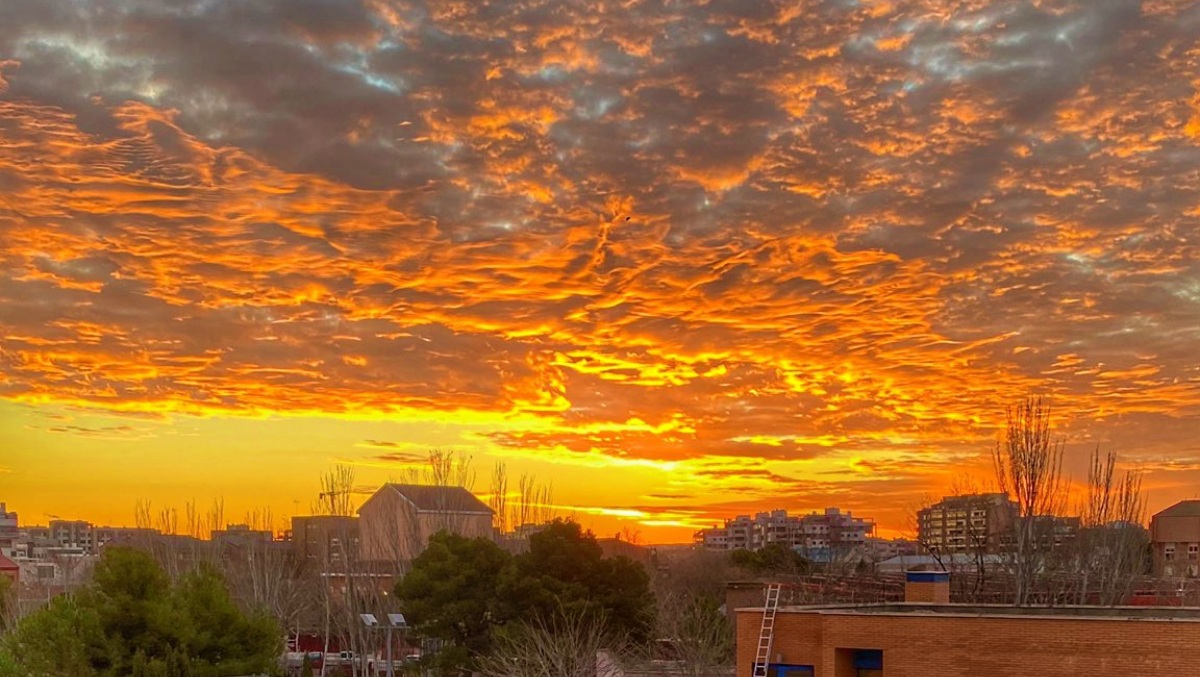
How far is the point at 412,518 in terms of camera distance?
52.2 meters

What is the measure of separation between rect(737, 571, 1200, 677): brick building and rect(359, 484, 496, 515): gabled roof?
98.7ft

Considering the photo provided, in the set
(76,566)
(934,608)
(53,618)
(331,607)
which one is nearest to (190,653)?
(53,618)

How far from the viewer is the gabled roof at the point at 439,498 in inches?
2068

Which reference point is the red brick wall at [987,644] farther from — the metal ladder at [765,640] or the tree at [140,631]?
the tree at [140,631]

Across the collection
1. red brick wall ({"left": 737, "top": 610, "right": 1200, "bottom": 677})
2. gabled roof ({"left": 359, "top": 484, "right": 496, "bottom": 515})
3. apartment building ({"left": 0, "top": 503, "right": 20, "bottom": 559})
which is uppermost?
gabled roof ({"left": 359, "top": 484, "right": 496, "bottom": 515})

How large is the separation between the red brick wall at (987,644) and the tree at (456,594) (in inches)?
584

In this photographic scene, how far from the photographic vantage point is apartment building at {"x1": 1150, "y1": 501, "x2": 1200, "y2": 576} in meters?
96.6

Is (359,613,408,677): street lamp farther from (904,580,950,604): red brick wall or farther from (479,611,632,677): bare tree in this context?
(904,580,950,604): red brick wall

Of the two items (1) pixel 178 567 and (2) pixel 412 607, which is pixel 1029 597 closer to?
(2) pixel 412 607

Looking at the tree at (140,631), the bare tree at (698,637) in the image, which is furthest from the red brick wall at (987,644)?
the tree at (140,631)

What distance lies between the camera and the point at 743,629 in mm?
22812

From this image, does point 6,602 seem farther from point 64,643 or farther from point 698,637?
point 698,637

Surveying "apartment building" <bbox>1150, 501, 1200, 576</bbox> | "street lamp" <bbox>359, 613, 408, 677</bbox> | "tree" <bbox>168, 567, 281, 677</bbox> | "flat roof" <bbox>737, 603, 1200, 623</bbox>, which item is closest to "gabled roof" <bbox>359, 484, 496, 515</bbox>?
"street lamp" <bbox>359, 613, 408, 677</bbox>

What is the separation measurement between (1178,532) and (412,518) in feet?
254
